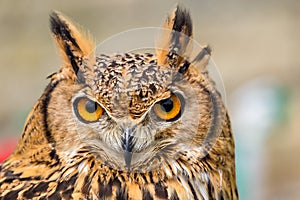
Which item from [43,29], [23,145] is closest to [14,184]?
[23,145]

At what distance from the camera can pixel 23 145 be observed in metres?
2.08

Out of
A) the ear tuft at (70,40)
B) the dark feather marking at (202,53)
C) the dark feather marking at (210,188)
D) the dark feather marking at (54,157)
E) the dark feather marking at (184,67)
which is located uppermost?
the ear tuft at (70,40)

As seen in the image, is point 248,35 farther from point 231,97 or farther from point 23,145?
point 23,145

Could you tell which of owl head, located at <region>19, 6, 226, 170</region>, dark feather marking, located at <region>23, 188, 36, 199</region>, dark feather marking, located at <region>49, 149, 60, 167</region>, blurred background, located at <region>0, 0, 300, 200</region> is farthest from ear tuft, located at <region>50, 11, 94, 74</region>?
blurred background, located at <region>0, 0, 300, 200</region>

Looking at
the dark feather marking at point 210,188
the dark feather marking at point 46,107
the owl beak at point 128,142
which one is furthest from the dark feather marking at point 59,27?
the dark feather marking at point 210,188

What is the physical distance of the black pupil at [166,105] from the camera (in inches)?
75.1

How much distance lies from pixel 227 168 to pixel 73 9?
486 cm

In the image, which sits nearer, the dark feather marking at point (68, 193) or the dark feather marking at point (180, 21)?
the dark feather marking at point (68, 193)

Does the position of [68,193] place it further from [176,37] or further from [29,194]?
[176,37]

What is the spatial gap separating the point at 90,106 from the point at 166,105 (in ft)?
0.59

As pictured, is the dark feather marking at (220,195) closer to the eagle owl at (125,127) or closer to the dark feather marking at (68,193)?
the eagle owl at (125,127)

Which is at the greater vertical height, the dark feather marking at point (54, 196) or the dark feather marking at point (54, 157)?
the dark feather marking at point (54, 157)

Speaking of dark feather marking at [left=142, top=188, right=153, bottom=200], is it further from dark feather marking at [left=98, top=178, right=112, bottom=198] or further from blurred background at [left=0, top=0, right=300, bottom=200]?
blurred background at [left=0, top=0, right=300, bottom=200]

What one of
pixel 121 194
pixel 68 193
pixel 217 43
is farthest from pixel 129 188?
pixel 217 43
